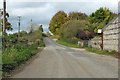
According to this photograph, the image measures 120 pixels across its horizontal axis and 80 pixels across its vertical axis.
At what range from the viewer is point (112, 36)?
20781 mm

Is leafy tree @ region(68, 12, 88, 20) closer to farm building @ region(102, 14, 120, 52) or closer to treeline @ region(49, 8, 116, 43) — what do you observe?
treeline @ region(49, 8, 116, 43)

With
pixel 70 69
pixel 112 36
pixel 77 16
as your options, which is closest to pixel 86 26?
pixel 77 16

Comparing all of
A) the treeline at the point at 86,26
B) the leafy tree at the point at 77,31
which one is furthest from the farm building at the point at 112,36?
the leafy tree at the point at 77,31

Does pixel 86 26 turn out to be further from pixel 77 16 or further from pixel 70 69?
pixel 70 69

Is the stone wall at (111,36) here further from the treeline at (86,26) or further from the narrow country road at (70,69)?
the treeline at (86,26)

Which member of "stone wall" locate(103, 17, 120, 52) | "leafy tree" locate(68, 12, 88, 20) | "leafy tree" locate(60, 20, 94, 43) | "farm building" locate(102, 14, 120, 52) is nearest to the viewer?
"farm building" locate(102, 14, 120, 52)

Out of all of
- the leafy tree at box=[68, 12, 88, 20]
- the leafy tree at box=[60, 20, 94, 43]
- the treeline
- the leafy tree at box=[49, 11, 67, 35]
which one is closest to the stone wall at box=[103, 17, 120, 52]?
the treeline

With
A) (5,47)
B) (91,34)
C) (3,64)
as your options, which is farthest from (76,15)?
(3,64)

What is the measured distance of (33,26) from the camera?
57406 mm

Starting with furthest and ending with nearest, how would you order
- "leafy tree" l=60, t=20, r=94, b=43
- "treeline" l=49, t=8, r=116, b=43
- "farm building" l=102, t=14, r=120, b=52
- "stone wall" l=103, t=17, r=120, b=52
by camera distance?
"leafy tree" l=60, t=20, r=94, b=43 → "treeline" l=49, t=8, r=116, b=43 → "stone wall" l=103, t=17, r=120, b=52 → "farm building" l=102, t=14, r=120, b=52

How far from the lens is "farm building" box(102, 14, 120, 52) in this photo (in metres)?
19.3

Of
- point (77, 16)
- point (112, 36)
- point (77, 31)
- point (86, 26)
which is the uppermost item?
point (77, 16)

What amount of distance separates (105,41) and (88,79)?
17.2 m

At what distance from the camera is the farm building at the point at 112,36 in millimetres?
19278
